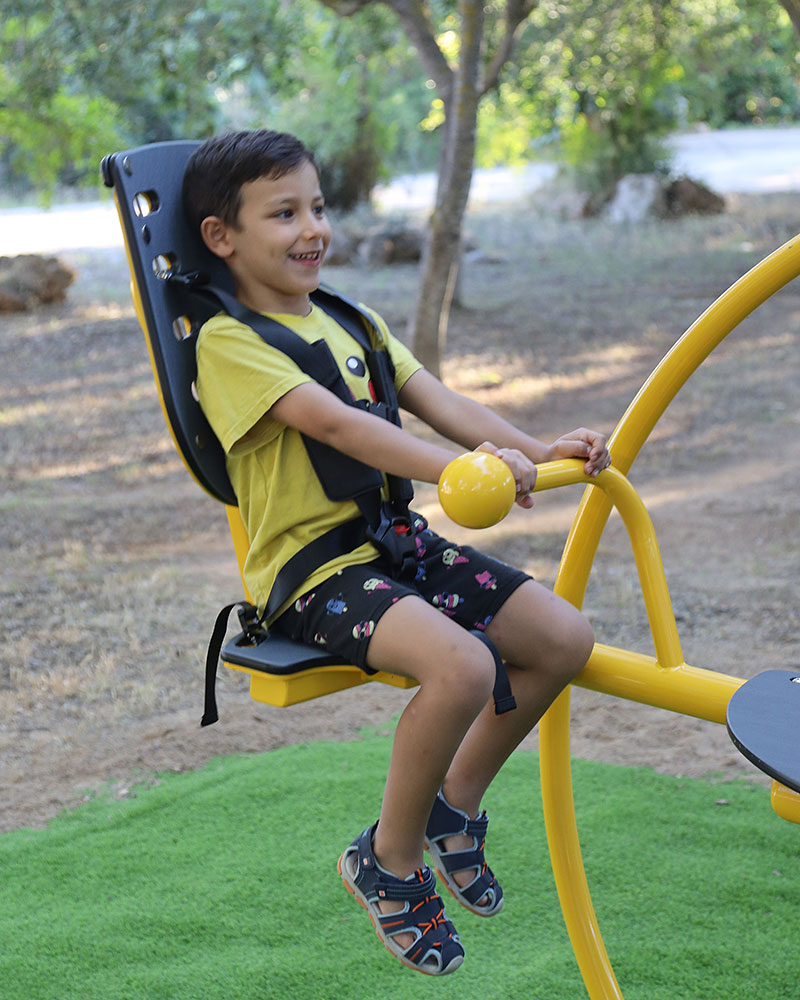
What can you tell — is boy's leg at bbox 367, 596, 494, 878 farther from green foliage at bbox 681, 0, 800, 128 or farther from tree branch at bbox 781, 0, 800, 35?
green foliage at bbox 681, 0, 800, 128

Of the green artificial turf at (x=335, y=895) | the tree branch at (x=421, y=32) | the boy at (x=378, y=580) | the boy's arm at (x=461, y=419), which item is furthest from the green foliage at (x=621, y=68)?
the boy at (x=378, y=580)

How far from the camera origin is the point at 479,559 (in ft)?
5.45

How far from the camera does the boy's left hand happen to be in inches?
57.1

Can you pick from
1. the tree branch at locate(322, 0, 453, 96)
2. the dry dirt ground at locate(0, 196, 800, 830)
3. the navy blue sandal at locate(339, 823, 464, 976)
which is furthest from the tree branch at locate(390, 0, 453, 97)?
the navy blue sandal at locate(339, 823, 464, 976)

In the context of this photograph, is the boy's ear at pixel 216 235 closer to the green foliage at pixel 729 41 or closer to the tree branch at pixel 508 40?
the tree branch at pixel 508 40

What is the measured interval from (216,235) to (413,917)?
→ 102 cm

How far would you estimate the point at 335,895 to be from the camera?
7.47 feet

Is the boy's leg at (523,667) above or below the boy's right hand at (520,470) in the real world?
below

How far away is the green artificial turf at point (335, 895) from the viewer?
6.61 ft

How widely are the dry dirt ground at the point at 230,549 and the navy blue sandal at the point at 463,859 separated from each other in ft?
4.36

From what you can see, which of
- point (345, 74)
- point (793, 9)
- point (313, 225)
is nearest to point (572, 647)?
point (313, 225)

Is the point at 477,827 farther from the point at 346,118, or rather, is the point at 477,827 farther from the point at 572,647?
the point at 346,118

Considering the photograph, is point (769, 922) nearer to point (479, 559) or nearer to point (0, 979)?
point (479, 559)

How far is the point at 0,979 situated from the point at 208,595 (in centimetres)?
223
